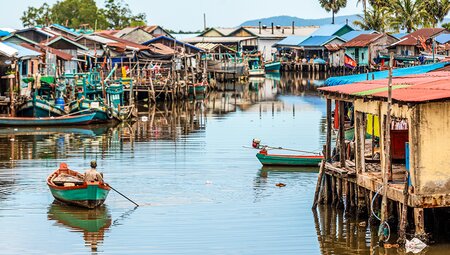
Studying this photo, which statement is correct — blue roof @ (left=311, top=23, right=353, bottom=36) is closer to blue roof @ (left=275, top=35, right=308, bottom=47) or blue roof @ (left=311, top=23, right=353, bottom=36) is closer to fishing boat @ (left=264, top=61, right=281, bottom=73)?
blue roof @ (left=275, top=35, right=308, bottom=47)

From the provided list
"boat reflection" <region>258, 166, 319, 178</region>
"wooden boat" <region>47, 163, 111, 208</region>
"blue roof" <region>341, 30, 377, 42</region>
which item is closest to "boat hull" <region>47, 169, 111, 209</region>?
"wooden boat" <region>47, 163, 111, 208</region>

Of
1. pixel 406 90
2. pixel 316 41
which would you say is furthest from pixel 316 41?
pixel 406 90

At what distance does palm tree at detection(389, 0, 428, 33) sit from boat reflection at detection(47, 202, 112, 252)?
5807 centimetres

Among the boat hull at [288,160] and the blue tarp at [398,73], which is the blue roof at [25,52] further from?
the blue tarp at [398,73]

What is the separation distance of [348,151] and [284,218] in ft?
6.80

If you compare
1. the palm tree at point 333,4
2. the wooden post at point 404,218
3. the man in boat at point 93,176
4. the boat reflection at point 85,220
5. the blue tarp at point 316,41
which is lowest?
the boat reflection at point 85,220

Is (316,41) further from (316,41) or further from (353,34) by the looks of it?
(353,34)

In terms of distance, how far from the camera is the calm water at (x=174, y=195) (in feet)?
62.2

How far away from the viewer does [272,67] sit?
90.2m

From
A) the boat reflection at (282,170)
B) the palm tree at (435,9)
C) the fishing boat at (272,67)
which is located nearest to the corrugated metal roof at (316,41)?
the fishing boat at (272,67)

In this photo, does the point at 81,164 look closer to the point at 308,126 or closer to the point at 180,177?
the point at 180,177

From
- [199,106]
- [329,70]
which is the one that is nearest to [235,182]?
[199,106]

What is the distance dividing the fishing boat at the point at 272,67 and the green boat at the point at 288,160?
61.3 meters

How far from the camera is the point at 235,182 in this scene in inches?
1033
